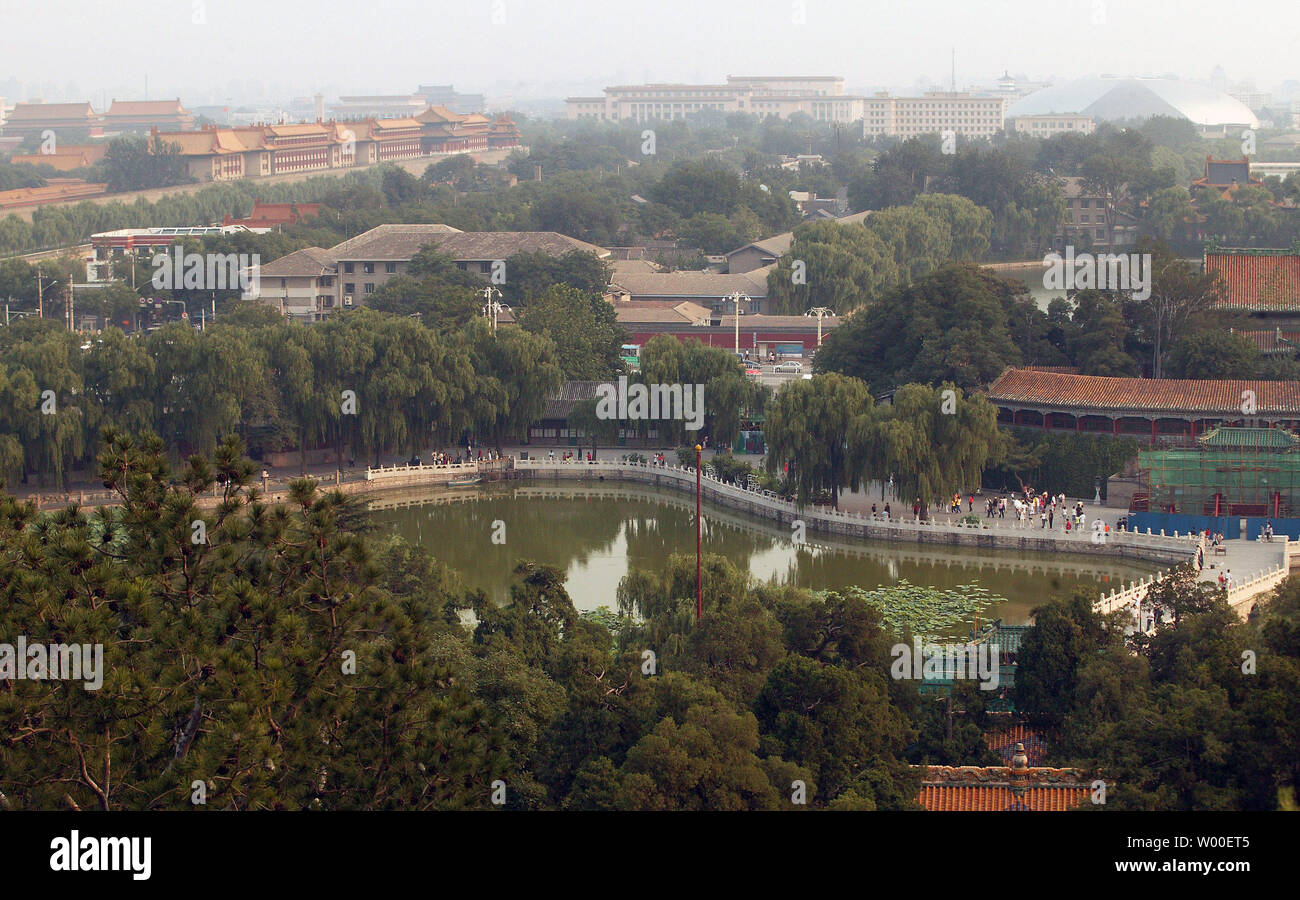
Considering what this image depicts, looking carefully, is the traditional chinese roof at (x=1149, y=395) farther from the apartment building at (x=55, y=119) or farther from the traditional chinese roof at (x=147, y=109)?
the traditional chinese roof at (x=147, y=109)

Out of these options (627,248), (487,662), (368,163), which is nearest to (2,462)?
(487,662)

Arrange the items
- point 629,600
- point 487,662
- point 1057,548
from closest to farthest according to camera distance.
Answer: point 487,662
point 629,600
point 1057,548

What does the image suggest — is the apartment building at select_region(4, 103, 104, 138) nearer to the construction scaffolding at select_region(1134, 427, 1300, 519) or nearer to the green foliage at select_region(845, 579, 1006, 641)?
the construction scaffolding at select_region(1134, 427, 1300, 519)

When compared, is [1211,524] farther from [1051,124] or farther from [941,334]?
[1051,124]

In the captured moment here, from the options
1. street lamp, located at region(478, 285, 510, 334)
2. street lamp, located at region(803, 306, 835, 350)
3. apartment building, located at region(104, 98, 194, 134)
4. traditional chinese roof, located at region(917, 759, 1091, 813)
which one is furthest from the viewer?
apartment building, located at region(104, 98, 194, 134)

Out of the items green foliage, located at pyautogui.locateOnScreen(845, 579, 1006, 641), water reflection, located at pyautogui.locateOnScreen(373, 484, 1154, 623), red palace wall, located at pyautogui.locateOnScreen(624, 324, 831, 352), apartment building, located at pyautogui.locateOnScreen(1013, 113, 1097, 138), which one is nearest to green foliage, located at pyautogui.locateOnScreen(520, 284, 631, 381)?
water reflection, located at pyautogui.locateOnScreen(373, 484, 1154, 623)

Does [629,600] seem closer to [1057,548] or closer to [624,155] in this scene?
[1057,548]
